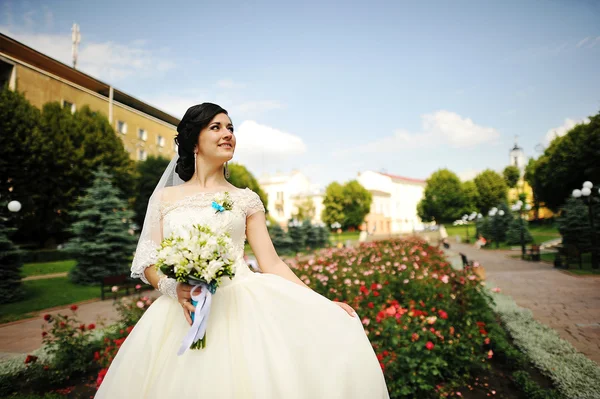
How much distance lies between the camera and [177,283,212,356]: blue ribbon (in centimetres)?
166

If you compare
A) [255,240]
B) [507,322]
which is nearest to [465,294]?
[507,322]

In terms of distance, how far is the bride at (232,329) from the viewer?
5.60ft

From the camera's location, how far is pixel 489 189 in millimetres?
67750

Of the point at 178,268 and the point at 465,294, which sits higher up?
the point at 178,268

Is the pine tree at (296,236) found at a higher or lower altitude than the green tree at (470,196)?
lower

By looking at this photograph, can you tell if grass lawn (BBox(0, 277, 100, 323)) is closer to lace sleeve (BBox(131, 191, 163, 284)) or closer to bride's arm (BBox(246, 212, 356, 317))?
lace sleeve (BBox(131, 191, 163, 284))

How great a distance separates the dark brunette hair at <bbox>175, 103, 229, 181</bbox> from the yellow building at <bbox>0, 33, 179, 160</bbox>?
1172 centimetres

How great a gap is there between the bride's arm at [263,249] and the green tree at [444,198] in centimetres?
6771

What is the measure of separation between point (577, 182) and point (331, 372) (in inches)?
1407

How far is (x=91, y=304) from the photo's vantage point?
37.9ft

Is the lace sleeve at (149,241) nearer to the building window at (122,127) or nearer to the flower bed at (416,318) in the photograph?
the flower bed at (416,318)

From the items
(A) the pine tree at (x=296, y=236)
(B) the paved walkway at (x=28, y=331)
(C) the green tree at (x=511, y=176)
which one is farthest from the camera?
(C) the green tree at (x=511, y=176)

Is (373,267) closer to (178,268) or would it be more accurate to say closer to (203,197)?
(203,197)

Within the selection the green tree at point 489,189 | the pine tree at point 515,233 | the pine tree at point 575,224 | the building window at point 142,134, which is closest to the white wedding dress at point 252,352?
the pine tree at point 575,224
